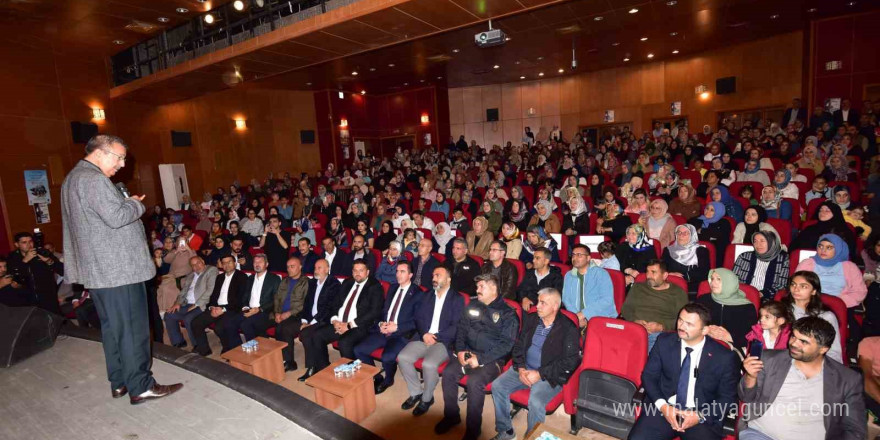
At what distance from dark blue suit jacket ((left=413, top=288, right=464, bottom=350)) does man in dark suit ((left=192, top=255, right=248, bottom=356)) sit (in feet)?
6.98

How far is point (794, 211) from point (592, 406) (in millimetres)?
4337

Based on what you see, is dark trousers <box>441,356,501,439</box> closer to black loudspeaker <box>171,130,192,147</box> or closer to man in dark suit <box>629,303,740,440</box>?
man in dark suit <box>629,303,740,440</box>

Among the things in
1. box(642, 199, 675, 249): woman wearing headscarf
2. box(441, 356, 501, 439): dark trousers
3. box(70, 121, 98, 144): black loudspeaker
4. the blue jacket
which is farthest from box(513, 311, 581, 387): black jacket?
box(70, 121, 98, 144): black loudspeaker

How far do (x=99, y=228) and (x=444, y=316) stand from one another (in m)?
2.38

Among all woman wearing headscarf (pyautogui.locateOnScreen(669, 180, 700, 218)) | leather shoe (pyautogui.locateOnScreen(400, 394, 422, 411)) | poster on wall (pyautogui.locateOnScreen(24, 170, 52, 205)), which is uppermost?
poster on wall (pyautogui.locateOnScreen(24, 170, 52, 205))

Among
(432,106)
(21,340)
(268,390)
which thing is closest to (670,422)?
(268,390)

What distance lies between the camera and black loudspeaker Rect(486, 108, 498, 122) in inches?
643

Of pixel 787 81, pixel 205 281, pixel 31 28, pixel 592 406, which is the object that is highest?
pixel 31 28

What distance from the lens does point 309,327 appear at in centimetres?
400

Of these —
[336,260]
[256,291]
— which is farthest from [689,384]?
[336,260]

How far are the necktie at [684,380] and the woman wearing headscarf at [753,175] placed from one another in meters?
5.14

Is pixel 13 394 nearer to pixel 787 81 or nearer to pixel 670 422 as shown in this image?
pixel 670 422

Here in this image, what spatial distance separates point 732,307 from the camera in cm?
295

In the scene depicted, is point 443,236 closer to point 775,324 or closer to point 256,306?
point 256,306
